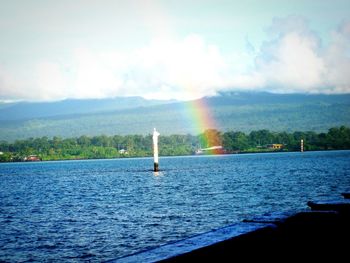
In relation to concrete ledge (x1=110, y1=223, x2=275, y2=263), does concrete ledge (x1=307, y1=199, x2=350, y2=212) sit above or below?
above

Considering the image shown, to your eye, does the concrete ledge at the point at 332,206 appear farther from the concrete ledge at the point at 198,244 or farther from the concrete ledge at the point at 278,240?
the concrete ledge at the point at 198,244

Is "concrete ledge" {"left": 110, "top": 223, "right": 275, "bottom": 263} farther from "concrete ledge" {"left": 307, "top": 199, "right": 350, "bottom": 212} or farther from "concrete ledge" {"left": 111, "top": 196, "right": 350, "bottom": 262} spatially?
"concrete ledge" {"left": 307, "top": 199, "right": 350, "bottom": 212}

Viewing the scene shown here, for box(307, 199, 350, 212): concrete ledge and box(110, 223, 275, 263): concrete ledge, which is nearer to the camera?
box(110, 223, 275, 263): concrete ledge

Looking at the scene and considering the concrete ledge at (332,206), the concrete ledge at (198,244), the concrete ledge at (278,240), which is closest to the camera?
the concrete ledge at (198,244)

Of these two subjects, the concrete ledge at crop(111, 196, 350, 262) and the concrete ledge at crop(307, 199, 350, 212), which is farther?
the concrete ledge at crop(307, 199, 350, 212)

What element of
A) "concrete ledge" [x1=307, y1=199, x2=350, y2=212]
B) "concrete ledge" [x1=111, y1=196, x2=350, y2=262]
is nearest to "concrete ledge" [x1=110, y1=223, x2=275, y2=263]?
"concrete ledge" [x1=111, y1=196, x2=350, y2=262]

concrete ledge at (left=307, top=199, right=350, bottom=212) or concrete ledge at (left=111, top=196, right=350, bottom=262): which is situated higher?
concrete ledge at (left=307, top=199, right=350, bottom=212)

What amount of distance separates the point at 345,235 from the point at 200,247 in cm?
415

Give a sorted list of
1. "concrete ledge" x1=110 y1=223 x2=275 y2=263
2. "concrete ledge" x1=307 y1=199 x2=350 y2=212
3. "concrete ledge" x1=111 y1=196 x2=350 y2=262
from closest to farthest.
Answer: "concrete ledge" x1=110 y1=223 x2=275 y2=263
"concrete ledge" x1=111 y1=196 x2=350 y2=262
"concrete ledge" x1=307 y1=199 x2=350 y2=212

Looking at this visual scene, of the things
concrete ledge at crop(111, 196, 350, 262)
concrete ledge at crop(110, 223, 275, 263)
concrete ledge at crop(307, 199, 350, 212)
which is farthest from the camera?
concrete ledge at crop(307, 199, 350, 212)

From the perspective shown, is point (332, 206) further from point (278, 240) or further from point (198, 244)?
point (198, 244)

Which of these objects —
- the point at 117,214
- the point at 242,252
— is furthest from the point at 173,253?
the point at 117,214

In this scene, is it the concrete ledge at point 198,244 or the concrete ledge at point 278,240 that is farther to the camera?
the concrete ledge at point 278,240

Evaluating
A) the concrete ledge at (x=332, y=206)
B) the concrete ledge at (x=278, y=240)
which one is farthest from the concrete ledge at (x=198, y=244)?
the concrete ledge at (x=332, y=206)
